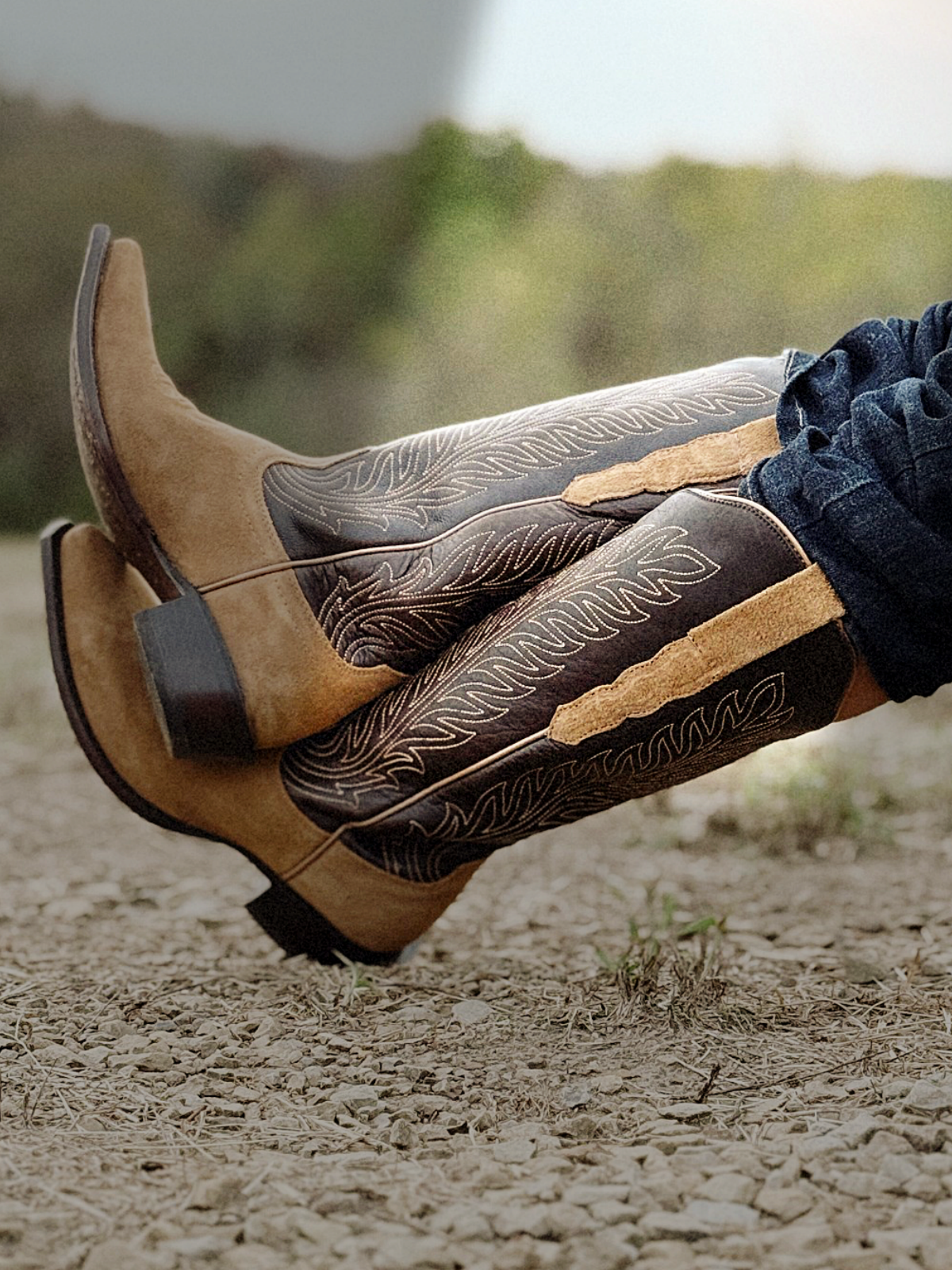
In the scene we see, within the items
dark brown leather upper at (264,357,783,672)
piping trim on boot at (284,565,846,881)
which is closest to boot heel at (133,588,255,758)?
dark brown leather upper at (264,357,783,672)

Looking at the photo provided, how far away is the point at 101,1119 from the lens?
1.02m

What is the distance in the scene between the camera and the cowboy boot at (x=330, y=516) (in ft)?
3.97

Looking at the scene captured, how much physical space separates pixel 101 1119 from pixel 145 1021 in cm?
24

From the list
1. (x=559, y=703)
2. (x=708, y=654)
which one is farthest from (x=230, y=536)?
(x=708, y=654)

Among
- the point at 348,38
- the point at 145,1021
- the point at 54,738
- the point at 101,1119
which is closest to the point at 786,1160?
the point at 101,1119

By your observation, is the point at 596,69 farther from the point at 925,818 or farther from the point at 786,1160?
the point at 786,1160

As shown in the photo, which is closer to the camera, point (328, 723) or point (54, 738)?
point (328, 723)

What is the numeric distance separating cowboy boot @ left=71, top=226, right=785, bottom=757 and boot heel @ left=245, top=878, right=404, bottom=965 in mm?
180

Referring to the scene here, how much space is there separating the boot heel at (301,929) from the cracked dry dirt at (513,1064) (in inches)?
1.1

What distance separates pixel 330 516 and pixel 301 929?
1.35 feet

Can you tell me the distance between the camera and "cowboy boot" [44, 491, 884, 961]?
109 cm

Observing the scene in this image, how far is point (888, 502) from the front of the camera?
103 cm

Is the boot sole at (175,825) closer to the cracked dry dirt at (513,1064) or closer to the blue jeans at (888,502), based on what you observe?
the cracked dry dirt at (513,1064)

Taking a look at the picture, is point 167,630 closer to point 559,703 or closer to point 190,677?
point 190,677
